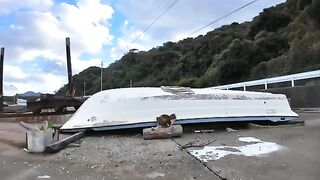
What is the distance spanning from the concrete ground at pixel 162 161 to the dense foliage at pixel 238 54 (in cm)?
1298

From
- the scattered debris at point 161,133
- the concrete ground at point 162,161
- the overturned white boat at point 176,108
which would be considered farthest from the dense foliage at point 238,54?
the concrete ground at point 162,161

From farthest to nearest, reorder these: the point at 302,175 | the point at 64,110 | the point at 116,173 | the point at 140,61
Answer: the point at 140,61 < the point at 64,110 < the point at 116,173 < the point at 302,175

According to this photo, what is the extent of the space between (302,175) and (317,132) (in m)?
3.11

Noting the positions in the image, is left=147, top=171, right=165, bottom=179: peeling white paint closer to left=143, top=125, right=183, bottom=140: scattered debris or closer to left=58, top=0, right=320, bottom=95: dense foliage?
left=143, top=125, right=183, bottom=140: scattered debris

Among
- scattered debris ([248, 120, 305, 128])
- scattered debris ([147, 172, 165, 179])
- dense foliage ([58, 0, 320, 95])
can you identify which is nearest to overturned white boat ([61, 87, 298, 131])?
scattered debris ([248, 120, 305, 128])

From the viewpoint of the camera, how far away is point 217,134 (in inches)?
324

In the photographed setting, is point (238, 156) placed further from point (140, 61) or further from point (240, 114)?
point (140, 61)

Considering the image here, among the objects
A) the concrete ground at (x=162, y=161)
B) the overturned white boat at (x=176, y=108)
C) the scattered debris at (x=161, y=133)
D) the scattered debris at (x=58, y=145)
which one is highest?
the overturned white boat at (x=176, y=108)

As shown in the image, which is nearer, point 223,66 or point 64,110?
point 64,110

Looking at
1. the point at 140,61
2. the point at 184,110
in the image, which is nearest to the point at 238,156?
the point at 184,110

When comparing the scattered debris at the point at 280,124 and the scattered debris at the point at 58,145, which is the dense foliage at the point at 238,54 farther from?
the scattered debris at the point at 58,145

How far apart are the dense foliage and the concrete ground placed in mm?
12979

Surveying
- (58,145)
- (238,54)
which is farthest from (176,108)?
(238,54)

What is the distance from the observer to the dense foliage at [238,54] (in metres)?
28.1
